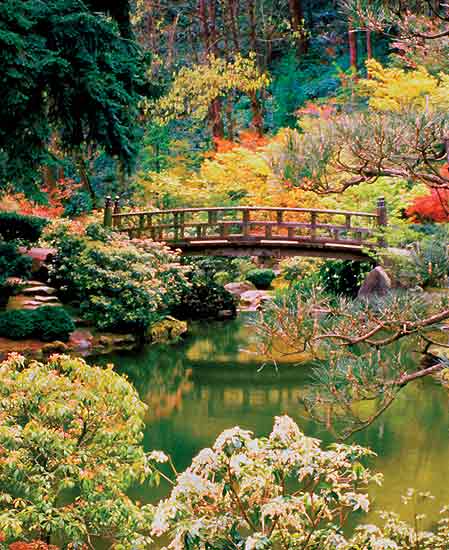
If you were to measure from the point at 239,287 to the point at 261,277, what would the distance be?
3.02 feet

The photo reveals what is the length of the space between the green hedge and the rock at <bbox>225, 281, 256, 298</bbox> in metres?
8.40

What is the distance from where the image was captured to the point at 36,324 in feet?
49.0

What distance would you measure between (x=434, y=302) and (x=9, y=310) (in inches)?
401

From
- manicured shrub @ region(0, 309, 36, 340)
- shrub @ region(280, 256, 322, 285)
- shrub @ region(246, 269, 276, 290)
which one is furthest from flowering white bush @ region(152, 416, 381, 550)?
shrub @ region(246, 269, 276, 290)

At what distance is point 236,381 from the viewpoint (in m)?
14.8

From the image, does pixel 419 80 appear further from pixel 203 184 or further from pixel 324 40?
pixel 324 40

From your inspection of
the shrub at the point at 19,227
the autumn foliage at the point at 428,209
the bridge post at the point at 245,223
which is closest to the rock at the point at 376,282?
the autumn foliage at the point at 428,209

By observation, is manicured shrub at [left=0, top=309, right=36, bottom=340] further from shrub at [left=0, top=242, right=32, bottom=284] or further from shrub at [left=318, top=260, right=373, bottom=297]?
shrub at [left=318, top=260, right=373, bottom=297]

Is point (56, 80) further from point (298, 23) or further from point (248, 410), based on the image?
point (298, 23)

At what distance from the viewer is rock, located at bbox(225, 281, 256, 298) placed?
2319cm

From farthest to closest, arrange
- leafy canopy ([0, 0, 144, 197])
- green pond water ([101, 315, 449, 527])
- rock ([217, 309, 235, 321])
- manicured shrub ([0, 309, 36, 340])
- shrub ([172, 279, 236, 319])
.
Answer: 1. rock ([217, 309, 235, 321])
2. shrub ([172, 279, 236, 319])
3. manicured shrub ([0, 309, 36, 340])
4. leafy canopy ([0, 0, 144, 197])
5. green pond water ([101, 315, 449, 527])

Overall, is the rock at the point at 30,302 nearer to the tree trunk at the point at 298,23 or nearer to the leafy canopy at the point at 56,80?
the leafy canopy at the point at 56,80

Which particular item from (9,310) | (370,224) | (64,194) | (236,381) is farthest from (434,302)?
(64,194)

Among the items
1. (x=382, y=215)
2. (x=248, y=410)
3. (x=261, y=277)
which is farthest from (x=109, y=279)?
(x=261, y=277)
